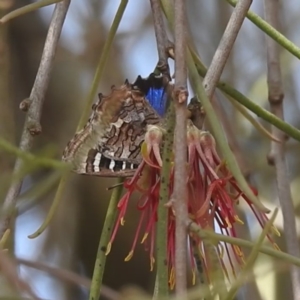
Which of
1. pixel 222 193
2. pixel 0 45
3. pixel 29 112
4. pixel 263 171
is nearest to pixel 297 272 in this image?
pixel 222 193

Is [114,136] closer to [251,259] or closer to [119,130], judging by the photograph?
[119,130]

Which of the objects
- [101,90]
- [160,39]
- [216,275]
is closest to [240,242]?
[216,275]

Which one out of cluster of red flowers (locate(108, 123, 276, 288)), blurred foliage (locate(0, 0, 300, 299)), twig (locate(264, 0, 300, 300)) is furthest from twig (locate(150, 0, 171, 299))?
blurred foliage (locate(0, 0, 300, 299))

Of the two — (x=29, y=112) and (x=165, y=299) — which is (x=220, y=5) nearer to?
(x=29, y=112)

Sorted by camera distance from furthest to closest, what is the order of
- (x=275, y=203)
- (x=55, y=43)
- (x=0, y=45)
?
(x=275, y=203), (x=0, y=45), (x=55, y=43)

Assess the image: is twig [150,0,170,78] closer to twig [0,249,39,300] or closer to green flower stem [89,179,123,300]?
green flower stem [89,179,123,300]

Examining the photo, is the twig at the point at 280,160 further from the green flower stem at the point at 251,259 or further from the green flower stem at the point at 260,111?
the green flower stem at the point at 251,259
